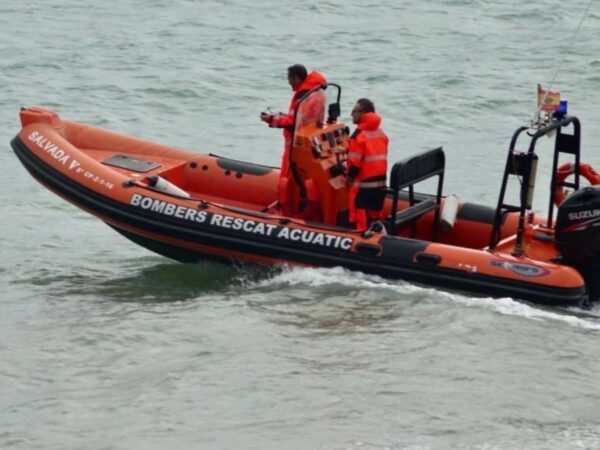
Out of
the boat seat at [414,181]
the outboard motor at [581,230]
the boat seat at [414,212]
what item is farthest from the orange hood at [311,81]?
the outboard motor at [581,230]

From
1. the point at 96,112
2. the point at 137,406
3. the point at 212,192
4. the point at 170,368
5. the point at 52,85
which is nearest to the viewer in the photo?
the point at 137,406

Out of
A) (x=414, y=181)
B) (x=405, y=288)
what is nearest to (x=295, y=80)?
(x=414, y=181)

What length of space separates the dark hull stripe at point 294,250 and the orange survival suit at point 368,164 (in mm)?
305

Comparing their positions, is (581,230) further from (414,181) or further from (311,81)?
(311,81)

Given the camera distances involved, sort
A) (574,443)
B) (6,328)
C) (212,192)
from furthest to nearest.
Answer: (212,192) → (6,328) → (574,443)

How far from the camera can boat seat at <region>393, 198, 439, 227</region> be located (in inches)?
352

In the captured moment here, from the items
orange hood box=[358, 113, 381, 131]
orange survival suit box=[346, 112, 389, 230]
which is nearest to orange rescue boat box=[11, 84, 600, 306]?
orange survival suit box=[346, 112, 389, 230]

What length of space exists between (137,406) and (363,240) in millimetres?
2262

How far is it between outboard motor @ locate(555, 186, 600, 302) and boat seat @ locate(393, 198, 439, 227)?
3.26ft

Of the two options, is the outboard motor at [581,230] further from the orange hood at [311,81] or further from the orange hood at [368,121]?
the orange hood at [311,81]

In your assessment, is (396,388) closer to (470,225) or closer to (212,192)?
(470,225)

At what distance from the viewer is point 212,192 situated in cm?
1009

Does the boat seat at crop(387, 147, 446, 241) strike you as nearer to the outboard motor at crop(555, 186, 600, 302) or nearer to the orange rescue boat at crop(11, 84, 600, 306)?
the orange rescue boat at crop(11, 84, 600, 306)

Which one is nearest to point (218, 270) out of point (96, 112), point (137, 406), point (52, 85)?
point (137, 406)
